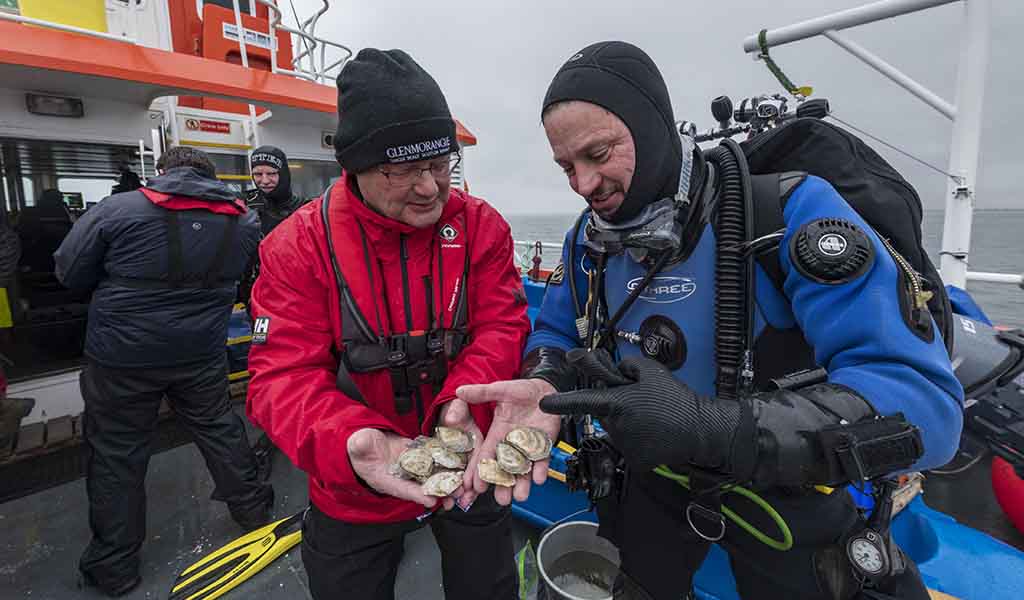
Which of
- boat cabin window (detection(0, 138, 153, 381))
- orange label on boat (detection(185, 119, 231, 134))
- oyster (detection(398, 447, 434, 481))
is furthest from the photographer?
orange label on boat (detection(185, 119, 231, 134))

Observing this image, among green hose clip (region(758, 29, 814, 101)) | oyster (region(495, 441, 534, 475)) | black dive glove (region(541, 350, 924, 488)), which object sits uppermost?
green hose clip (region(758, 29, 814, 101))

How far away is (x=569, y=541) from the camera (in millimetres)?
2422

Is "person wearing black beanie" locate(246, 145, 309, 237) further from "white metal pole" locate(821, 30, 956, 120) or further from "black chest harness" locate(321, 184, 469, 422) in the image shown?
"white metal pole" locate(821, 30, 956, 120)

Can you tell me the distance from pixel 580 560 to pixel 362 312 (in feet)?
6.07

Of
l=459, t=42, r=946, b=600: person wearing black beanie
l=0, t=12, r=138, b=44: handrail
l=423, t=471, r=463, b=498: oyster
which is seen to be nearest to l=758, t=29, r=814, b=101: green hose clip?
l=459, t=42, r=946, b=600: person wearing black beanie

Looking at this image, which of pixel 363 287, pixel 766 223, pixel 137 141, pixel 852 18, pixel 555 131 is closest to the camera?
pixel 766 223

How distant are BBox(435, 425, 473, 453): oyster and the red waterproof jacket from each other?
104 millimetres

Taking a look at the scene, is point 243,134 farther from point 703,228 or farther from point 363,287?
point 703,228

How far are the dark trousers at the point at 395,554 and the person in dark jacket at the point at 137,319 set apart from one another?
1625 millimetres

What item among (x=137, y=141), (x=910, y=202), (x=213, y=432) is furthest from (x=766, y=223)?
(x=137, y=141)

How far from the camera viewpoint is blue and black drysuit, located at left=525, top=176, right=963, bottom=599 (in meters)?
0.96

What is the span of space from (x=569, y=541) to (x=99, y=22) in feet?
19.9

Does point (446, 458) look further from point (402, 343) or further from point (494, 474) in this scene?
point (402, 343)

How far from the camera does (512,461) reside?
131 centimetres
